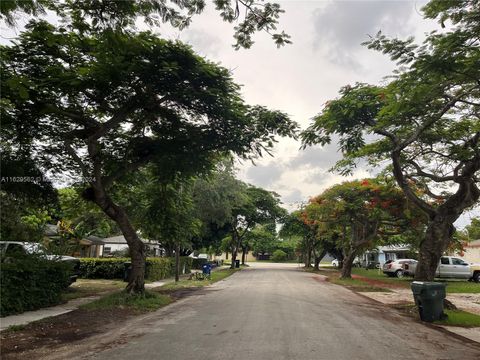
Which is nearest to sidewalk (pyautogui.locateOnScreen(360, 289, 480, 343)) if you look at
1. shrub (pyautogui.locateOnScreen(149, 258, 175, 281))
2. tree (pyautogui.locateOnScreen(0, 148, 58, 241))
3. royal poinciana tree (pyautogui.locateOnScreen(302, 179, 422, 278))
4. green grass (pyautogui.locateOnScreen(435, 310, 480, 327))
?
green grass (pyautogui.locateOnScreen(435, 310, 480, 327))

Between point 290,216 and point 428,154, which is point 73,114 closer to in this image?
point 428,154

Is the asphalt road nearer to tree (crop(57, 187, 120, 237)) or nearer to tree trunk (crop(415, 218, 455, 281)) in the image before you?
tree trunk (crop(415, 218, 455, 281))

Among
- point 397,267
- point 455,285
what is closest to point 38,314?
point 455,285

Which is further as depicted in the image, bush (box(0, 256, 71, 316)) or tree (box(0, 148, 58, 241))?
tree (box(0, 148, 58, 241))

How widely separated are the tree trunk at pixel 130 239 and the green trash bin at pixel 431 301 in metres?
9.08

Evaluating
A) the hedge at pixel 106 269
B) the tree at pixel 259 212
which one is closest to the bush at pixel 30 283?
the hedge at pixel 106 269

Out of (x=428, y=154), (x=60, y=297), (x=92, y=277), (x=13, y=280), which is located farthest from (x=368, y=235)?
(x=13, y=280)

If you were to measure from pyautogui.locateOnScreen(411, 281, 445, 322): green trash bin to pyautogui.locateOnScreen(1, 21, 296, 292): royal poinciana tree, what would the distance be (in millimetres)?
6923

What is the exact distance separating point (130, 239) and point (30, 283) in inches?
162

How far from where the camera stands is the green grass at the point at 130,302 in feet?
41.1

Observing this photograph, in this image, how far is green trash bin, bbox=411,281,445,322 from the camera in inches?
446

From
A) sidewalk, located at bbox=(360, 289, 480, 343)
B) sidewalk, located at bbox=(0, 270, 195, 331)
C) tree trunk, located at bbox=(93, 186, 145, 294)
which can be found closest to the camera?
sidewalk, located at bbox=(0, 270, 195, 331)

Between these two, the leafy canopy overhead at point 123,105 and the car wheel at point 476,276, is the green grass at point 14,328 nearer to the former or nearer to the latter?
the leafy canopy overhead at point 123,105

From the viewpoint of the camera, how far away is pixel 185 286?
21.2 m
